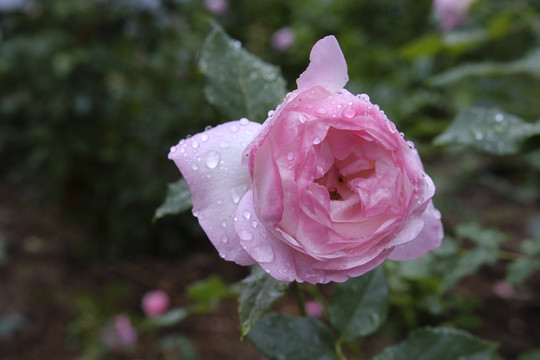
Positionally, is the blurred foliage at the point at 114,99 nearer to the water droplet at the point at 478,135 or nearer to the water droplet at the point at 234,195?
the water droplet at the point at 478,135

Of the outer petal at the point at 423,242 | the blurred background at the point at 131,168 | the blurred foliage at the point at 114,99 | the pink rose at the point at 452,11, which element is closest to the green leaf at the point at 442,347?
the outer petal at the point at 423,242

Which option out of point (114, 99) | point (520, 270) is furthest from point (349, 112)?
point (114, 99)

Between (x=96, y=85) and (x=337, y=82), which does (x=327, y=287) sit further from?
(x=337, y=82)

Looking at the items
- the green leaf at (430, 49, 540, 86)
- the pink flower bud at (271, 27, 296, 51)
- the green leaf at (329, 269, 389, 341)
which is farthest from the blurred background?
the green leaf at (329, 269, 389, 341)

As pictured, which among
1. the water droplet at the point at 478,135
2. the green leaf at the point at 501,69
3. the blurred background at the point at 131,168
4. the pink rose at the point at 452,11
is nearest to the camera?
the water droplet at the point at 478,135

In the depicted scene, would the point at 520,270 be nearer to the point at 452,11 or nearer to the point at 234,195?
the point at 234,195

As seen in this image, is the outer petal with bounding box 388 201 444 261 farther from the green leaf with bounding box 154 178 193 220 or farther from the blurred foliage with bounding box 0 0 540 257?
the blurred foliage with bounding box 0 0 540 257
